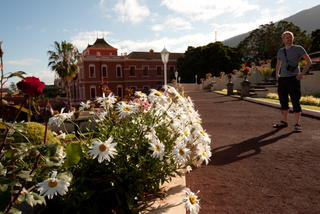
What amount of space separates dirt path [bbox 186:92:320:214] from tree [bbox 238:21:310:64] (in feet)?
136

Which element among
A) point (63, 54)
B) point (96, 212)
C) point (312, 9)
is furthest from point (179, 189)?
point (312, 9)

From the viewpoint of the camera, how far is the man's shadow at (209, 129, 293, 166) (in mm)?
3241

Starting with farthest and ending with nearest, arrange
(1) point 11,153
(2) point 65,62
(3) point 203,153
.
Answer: (2) point 65,62, (3) point 203,153, (1) point 11,153

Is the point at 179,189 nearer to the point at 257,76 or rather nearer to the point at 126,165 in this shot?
the point at 126,165

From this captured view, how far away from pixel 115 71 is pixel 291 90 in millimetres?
39394

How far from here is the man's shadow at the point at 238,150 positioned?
3.24m

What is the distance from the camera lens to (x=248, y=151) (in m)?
3.58

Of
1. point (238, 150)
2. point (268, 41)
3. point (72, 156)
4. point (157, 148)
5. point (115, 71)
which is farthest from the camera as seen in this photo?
point (268, 41)

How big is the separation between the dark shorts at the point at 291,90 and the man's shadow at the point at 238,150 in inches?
27.7

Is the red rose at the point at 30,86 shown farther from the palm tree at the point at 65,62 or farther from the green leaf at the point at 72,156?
the palm tree at the point at 65,62

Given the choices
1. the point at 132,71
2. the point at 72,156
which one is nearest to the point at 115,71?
the point at 132,71

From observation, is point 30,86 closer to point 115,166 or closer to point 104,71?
point 115,166

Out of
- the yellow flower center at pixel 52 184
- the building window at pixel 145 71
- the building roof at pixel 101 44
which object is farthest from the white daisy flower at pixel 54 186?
the building roof at pixel 101 44

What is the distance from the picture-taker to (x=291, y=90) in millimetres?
4852
